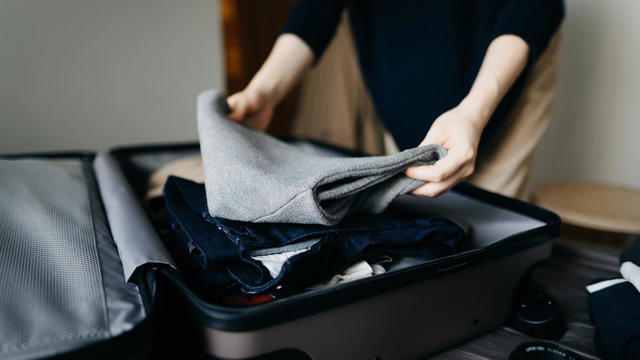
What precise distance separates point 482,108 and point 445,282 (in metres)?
0.21

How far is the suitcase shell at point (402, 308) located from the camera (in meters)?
0.29

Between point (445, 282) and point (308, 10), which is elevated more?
point (308, 10)

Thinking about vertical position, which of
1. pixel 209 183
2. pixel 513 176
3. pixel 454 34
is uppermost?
pixel 454 34

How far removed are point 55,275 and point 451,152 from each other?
363mm

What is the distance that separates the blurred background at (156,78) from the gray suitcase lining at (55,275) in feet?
1.77

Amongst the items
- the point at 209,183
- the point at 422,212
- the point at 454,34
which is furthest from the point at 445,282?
the point at 454,34

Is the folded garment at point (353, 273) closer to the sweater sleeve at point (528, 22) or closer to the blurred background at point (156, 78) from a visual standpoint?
the sweater sleeve at point (528, 22)

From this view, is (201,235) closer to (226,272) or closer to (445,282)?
(226,272)

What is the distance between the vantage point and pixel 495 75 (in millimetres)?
515

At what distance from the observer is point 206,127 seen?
1.63ft

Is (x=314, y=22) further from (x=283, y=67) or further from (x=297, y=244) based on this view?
(x=297, y=244)

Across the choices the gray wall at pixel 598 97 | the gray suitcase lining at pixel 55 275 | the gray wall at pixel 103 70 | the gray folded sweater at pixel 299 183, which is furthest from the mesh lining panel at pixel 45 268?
the gray wall at pixel 598 97

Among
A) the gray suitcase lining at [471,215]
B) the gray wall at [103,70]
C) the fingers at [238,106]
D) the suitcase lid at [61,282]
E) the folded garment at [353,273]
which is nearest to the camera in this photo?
the suitcase lid at [61,282]

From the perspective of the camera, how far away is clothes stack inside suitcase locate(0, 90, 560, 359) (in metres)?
0.29
